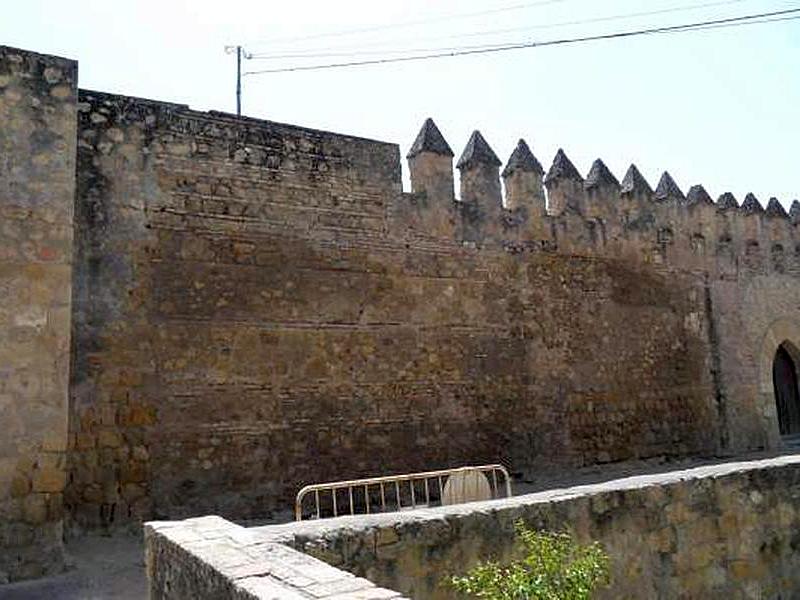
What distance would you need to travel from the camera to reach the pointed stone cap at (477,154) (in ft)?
32.0

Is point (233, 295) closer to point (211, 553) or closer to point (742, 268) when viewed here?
point (211, 553)

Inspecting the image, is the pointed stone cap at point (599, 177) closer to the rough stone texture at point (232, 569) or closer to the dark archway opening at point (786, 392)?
the dark archway opening at point (786, 392)

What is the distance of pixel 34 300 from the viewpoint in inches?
233

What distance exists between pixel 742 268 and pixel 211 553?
12.5 meters

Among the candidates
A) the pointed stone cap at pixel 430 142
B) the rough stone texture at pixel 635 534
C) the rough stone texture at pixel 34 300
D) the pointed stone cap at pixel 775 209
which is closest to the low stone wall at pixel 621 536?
the rough stone texture at pixel 635 534

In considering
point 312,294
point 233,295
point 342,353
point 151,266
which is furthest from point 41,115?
point 342,353

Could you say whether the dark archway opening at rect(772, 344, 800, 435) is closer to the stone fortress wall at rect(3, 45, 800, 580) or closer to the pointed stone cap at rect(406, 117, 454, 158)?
the stone fortress wall at rect(3, 45, 800, 580)

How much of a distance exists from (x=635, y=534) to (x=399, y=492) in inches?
150

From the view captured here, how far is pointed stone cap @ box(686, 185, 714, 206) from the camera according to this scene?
12.7m

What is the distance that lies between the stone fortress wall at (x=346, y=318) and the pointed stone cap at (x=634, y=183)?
8cm

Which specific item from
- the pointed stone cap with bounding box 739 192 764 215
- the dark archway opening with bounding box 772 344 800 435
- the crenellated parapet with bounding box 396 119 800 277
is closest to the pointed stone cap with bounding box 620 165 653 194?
the crenellated parapet with bounding box 396 119 800 277

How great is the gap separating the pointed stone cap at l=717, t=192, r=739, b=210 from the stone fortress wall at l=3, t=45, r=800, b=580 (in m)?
1.49

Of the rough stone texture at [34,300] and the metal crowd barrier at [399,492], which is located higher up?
the rough stone texture at [34,300]

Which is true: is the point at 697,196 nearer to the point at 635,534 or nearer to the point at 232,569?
the point at 635,534
